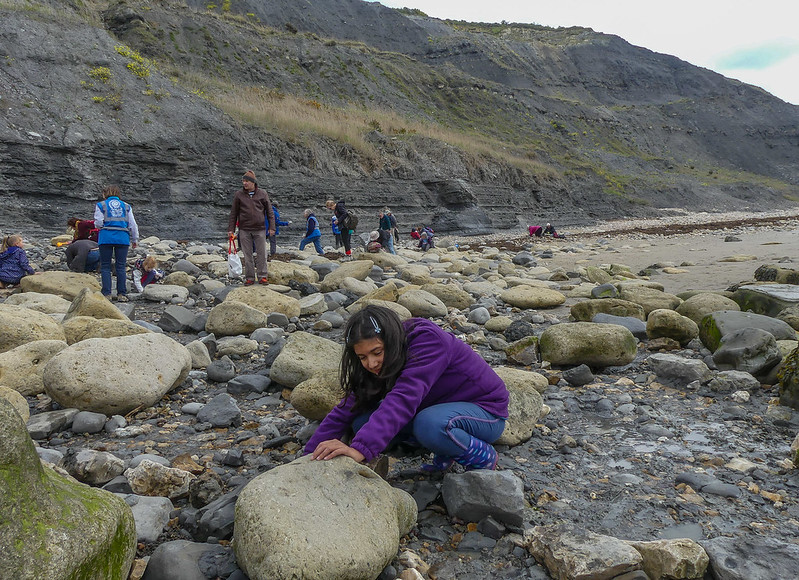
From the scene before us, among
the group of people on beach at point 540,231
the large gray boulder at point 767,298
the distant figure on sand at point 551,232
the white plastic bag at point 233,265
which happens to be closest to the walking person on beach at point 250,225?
the white plastic bag at point 233,265

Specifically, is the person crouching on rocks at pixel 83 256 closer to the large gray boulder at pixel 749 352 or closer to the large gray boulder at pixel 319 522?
the large gray boulder at pixel 319 522

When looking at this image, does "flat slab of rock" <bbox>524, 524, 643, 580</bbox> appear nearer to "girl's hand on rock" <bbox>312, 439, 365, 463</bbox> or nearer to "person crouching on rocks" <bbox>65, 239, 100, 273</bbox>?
"girl's hand on rock" <bbox>312, 439, 365, 463</bbox>

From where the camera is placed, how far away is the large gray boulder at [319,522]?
1879mm

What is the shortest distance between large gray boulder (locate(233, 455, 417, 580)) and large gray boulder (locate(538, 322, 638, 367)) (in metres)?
2.77

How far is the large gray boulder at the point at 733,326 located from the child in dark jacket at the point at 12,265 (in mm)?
8949

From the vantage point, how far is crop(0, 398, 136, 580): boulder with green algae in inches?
59.7

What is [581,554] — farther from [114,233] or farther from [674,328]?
[114,233]

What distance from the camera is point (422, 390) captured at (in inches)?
101

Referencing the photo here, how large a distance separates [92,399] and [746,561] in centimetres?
370

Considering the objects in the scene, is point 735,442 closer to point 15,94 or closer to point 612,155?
point 15,94

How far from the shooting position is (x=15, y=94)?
15016mm

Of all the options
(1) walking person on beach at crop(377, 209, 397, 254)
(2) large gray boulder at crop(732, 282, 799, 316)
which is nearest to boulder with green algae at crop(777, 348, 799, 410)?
(2) large gray boulder at crop(732, 282, 799, 316)

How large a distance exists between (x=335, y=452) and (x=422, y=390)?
504 millimetres

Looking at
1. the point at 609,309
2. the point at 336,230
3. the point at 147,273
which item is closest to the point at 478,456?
the point at 609,309
